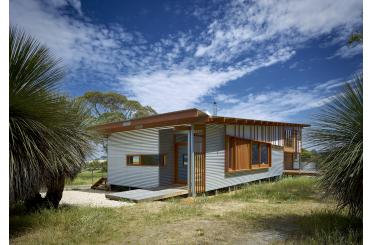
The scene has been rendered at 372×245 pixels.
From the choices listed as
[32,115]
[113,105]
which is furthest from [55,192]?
[113,105]

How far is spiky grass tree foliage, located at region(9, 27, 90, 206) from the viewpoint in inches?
171

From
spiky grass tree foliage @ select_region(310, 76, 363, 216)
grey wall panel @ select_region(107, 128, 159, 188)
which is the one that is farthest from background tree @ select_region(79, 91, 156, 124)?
spiky grass tree foliage @ select_region(310, 76, 363, 216)

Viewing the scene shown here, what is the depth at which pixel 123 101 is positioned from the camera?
27297 millimetres

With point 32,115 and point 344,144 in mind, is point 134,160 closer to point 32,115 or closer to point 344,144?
point 32,115

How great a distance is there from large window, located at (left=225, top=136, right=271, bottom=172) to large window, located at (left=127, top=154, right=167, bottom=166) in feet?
8.65

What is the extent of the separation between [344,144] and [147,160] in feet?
29.8

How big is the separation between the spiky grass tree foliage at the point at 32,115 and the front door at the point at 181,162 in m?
7.42

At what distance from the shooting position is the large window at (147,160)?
39.0 ft

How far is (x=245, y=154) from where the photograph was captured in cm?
1264

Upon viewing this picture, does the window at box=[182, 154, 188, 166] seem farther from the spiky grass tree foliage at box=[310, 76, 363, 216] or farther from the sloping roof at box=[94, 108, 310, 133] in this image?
the spiky grass tree foliage at box=[310, 76, 363, 216]

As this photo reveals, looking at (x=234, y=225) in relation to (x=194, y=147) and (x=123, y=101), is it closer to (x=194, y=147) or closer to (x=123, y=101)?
(x=194, y=147)

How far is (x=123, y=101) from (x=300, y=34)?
2190cm

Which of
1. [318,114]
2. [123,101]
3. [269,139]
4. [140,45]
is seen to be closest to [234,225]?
[318,114]

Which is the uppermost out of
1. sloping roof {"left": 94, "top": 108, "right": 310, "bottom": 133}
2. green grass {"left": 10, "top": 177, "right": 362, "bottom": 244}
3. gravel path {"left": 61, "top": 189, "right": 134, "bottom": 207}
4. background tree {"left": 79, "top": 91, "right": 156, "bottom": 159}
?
background tree {"left": 79, "top": 91, "right": 156, "bottom": 159}
